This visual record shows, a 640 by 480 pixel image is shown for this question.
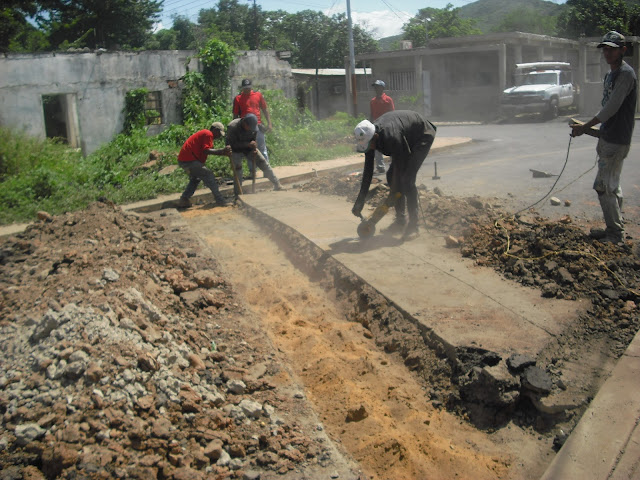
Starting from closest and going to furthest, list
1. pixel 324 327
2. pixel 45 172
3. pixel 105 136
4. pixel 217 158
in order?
pixel 324 327
pixel 45 172
pixel 217 158
pixel 105 136

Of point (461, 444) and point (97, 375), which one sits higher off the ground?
point (97, 375)

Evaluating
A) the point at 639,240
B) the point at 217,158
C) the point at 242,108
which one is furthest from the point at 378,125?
the point at 217,158

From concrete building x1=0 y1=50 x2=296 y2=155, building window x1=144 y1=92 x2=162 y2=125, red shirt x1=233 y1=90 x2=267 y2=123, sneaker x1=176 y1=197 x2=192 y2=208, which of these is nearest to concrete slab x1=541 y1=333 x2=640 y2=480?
sneaker x1=176 y1=197 x2=192 y2=208

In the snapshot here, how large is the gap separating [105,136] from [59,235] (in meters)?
10.5

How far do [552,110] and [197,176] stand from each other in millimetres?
17707

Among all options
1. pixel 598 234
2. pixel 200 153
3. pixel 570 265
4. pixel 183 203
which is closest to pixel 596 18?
pixel 200 153

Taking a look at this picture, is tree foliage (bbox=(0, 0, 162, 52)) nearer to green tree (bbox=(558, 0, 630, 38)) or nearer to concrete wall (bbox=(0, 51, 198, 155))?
concrete wall (bbox=(0, 51, 198, 155))

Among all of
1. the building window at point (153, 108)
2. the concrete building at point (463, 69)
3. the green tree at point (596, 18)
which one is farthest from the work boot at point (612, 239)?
the green tree at point (596, 18)

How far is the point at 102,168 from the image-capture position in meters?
11.8

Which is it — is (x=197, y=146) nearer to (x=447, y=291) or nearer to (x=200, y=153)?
(x=200, y=153)

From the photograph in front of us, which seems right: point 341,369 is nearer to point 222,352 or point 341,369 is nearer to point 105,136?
point 222,352

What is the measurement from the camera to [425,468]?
3359 millimetres

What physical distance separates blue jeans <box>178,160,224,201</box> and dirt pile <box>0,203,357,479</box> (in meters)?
4.52

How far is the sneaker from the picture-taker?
396 inches
